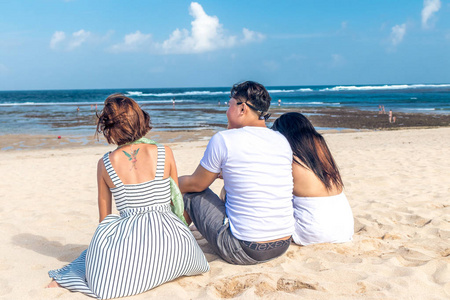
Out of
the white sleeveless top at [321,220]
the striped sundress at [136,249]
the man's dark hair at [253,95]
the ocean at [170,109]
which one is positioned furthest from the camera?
the ocean at [170,109]

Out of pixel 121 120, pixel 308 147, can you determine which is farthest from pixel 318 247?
pixel 121 120

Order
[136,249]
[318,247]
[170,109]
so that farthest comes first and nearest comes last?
1. [170,109]
2. [318,247]
3. [136,249]

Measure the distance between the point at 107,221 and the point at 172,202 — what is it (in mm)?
451

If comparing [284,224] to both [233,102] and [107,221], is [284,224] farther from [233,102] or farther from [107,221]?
[107,221]

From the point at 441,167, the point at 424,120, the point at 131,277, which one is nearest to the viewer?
the point at 131,277

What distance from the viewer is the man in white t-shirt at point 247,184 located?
9.07ft

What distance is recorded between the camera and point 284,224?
2951 mm

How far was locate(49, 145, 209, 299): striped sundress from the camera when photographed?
2.52 metres

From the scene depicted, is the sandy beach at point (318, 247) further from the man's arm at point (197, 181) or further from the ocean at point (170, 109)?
the ocean at point (170, 109)

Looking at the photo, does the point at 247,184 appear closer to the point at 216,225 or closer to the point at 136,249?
the point at 216,225

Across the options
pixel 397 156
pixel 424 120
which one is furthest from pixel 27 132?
pixel 424 120

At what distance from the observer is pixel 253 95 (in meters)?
2.89

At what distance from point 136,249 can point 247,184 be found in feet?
2.70

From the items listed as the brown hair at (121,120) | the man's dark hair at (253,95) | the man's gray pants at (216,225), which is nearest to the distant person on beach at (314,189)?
the man's dark hair at (253,95)
